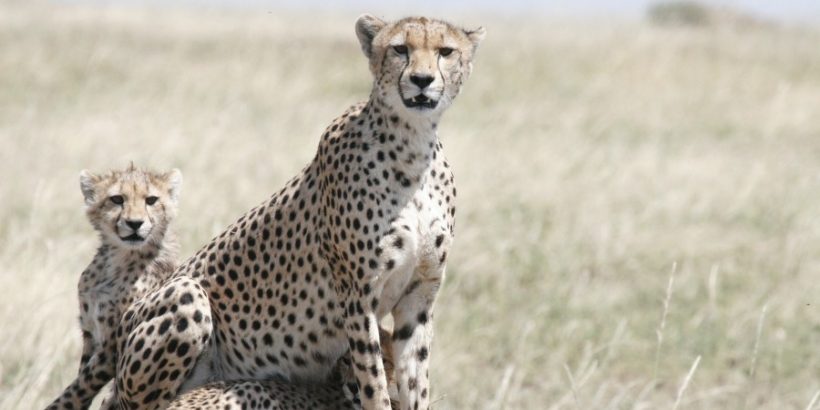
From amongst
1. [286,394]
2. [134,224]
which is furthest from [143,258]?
[286,394]

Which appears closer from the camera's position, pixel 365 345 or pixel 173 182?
pixel 365 345

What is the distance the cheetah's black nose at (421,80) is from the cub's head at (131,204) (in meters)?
0.90

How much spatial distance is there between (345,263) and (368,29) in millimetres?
617

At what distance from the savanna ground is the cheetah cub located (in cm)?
73

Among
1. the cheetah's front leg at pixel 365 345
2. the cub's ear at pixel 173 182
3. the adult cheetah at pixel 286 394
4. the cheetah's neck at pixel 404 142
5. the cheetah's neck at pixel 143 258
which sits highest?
the cheetah's neck at pixel 404 142

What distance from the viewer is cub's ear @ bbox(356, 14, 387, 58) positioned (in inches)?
128

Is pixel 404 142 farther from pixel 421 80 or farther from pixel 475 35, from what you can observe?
pixel 475 35

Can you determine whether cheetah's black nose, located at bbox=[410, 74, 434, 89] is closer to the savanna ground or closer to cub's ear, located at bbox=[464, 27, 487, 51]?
cub's ear, located at bbox=[464, 27, 487, 51]

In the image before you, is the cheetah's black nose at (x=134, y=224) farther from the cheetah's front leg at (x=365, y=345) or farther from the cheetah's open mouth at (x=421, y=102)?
the cheetah's open mouth at (x=421, y=102)

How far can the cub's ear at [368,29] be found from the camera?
3240 millimetres

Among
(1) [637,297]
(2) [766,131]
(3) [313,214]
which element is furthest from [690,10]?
(3) [313,214]

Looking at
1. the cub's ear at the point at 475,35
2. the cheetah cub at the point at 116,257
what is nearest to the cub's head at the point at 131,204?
the cheetah cub at the point at 116,257

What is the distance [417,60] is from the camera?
3.04m

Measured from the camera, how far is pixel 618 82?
1321 cm
